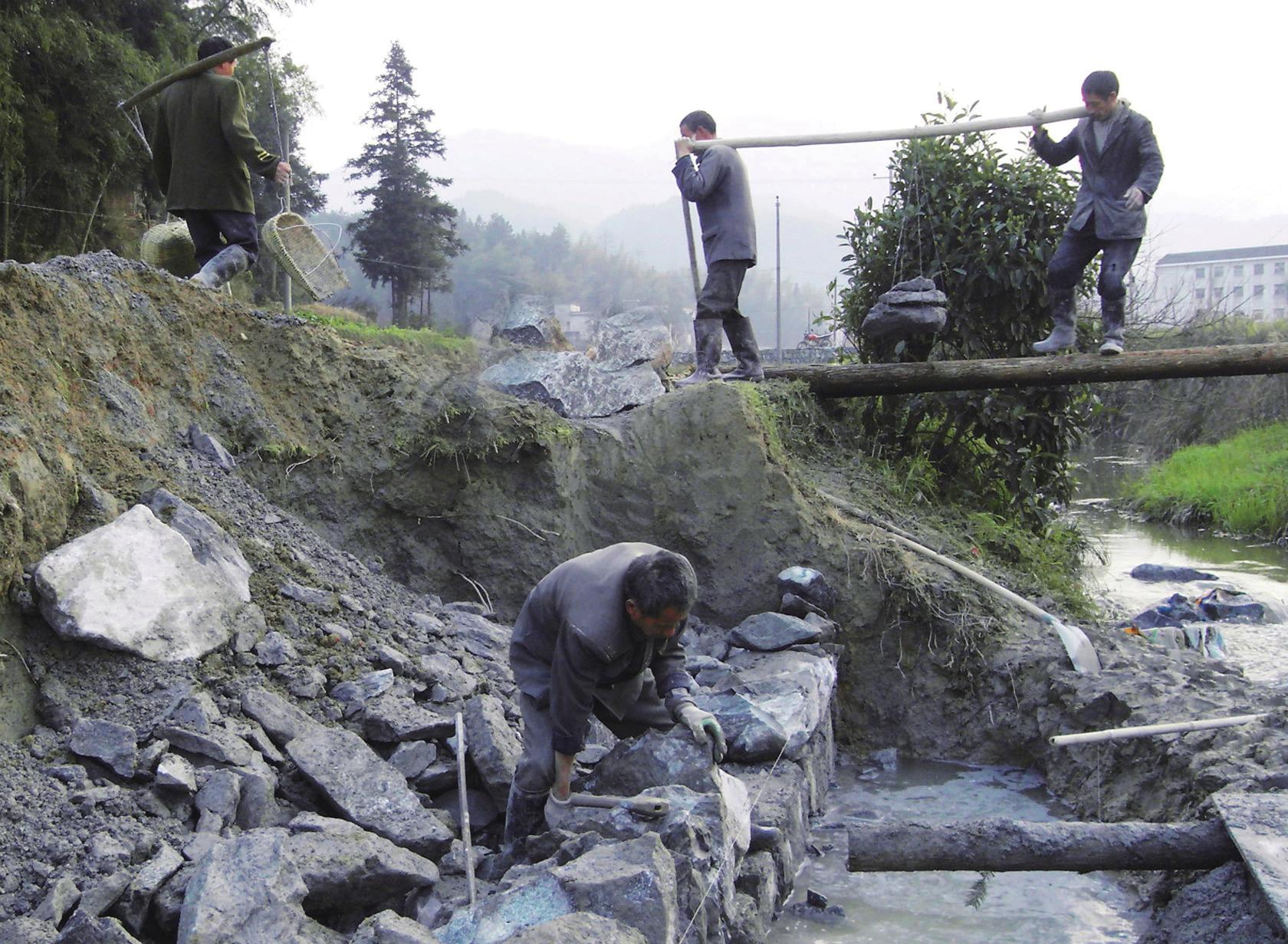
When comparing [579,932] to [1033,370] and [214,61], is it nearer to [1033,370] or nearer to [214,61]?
[214,61]

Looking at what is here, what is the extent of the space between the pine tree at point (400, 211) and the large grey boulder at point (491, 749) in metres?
16.6

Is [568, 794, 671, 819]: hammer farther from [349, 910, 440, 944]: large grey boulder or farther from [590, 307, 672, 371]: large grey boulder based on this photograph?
[590, 307, 672, 371]: large grey boulder

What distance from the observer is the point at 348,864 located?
2.94m

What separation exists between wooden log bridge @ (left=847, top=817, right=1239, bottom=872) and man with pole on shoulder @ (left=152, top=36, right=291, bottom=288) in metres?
4.68

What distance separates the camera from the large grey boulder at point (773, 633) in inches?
222

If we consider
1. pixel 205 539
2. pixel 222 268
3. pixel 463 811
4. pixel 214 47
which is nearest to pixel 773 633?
pixel 463 811

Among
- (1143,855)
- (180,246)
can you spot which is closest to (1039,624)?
(1143,855)

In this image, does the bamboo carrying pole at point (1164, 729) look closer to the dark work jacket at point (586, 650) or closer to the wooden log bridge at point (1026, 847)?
the wooden log bridge at point (1026, 847)

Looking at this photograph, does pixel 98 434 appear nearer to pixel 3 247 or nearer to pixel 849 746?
pixel 849 746

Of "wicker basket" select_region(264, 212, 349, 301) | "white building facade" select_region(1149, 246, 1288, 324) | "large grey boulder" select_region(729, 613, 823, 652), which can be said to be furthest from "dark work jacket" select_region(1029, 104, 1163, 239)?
"white building facade" select_region(1149, 246, 1288, 324)

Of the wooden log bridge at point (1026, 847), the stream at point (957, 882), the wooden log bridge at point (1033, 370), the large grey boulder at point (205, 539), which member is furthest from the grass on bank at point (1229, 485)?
the large grey boulder at point (205, 539)

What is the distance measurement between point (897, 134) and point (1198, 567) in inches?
296

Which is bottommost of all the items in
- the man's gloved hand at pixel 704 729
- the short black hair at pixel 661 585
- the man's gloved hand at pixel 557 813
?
the man's gloved hand at pixel 557 813

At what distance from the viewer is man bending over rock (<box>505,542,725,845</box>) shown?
320 cm
